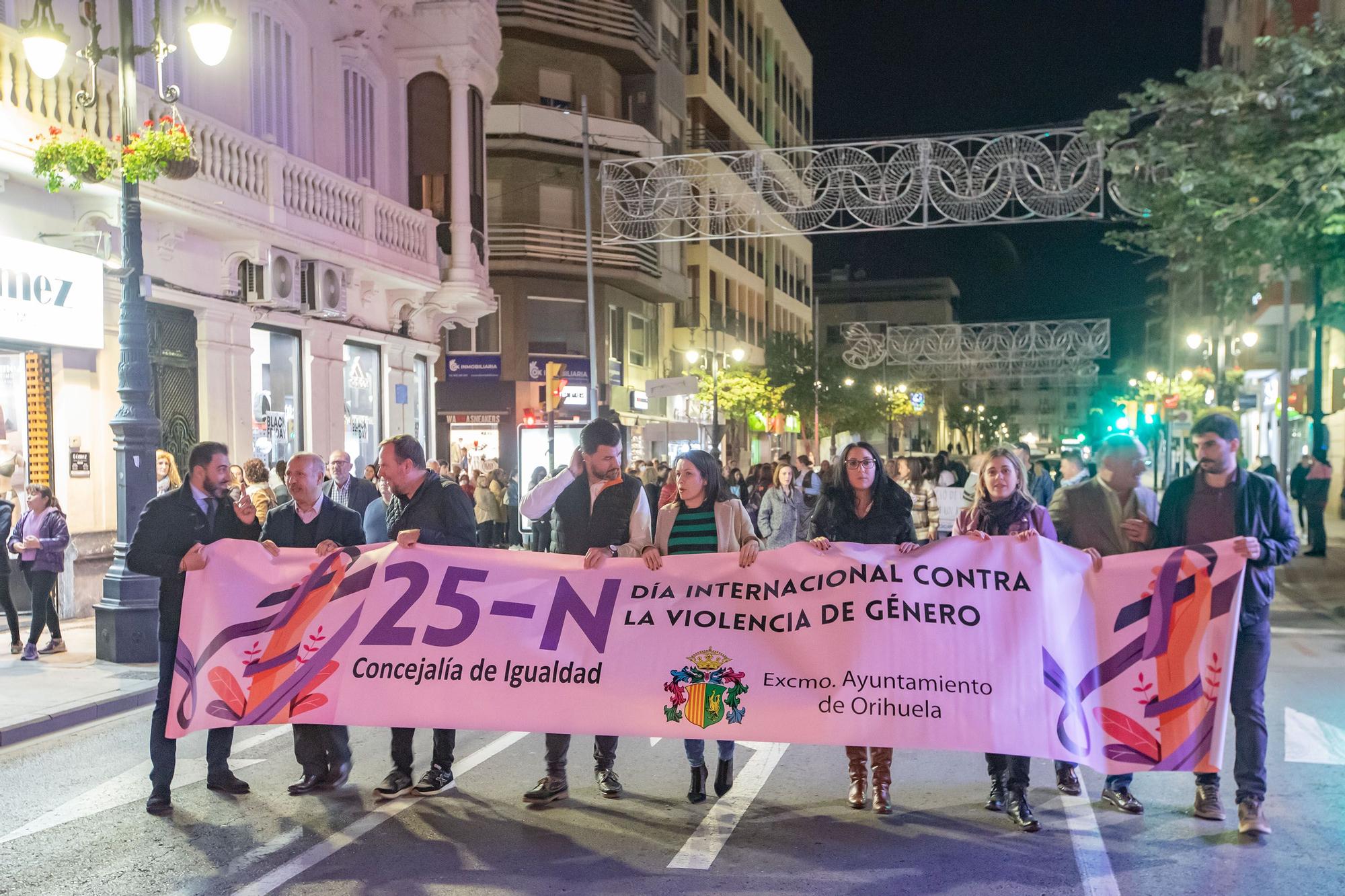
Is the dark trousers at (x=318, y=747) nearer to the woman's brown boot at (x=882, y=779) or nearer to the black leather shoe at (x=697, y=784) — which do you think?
the black leather shoe at (x=697, y=784)

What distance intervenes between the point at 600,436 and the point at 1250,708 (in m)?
3.50

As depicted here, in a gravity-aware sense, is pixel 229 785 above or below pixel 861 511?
below

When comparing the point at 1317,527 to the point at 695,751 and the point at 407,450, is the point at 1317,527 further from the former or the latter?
the point at 407,450

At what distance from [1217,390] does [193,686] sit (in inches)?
1456

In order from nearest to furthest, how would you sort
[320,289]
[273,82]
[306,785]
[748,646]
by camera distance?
[748,646] < [306,785] < [273,82] < [320,289]

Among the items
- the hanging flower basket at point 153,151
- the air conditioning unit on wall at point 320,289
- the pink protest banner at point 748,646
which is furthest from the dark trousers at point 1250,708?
the air conditioning unit on wall at point 320,289

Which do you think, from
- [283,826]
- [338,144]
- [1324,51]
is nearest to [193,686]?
[283,826]

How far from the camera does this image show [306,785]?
23.5ft

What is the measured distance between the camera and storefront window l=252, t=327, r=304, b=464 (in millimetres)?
18828

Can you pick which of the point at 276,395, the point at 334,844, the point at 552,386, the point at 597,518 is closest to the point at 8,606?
the point at 276,395

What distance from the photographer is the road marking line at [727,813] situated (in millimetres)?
5855

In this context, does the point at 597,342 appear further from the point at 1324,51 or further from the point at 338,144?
the point at 1324,51

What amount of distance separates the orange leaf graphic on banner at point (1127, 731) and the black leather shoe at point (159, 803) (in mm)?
4717

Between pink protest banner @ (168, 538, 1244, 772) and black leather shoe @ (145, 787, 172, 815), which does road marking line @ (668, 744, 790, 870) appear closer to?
pink protest banner @ (168, 538, 1244, 772)
